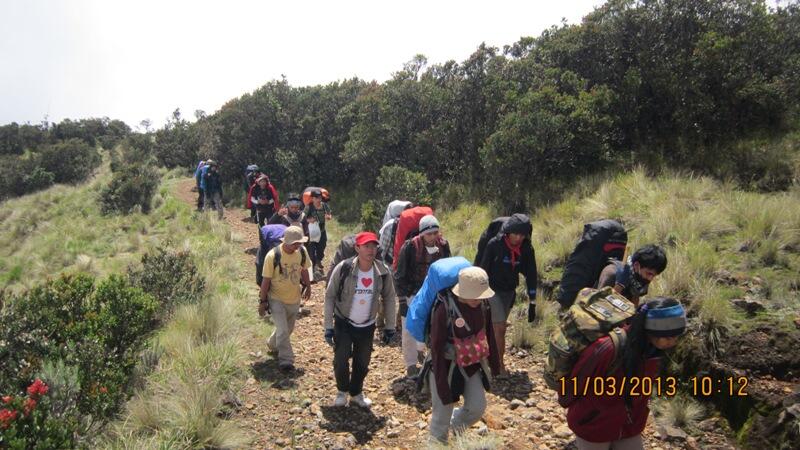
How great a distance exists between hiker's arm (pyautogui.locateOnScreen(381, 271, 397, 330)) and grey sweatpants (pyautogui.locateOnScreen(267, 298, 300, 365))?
1361 mm

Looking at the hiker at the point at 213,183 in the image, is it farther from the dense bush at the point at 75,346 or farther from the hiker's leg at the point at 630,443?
the hiker's leg at the point at 630,443

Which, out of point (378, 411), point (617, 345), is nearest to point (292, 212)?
point (378, 411)

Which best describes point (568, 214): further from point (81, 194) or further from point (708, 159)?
point (81, 194)

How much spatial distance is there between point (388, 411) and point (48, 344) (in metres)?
3.72

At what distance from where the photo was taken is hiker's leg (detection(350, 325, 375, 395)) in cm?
514

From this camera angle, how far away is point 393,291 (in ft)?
17.5

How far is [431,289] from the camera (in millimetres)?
4137

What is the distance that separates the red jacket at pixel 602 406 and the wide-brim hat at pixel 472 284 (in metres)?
Answer: 0.94

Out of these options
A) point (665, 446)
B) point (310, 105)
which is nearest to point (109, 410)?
point (665, 446)

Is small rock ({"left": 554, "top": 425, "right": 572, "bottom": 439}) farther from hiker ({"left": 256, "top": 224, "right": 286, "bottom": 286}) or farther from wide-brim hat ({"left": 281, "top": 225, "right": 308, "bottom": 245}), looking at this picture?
hiker ({"left": 256, "top": 224, "right": 286, "bottom": 286})

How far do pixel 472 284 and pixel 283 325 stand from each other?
3146 mm

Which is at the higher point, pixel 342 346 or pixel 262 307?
pixel 262 307

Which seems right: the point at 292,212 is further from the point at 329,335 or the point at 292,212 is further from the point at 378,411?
the point at 378,411
